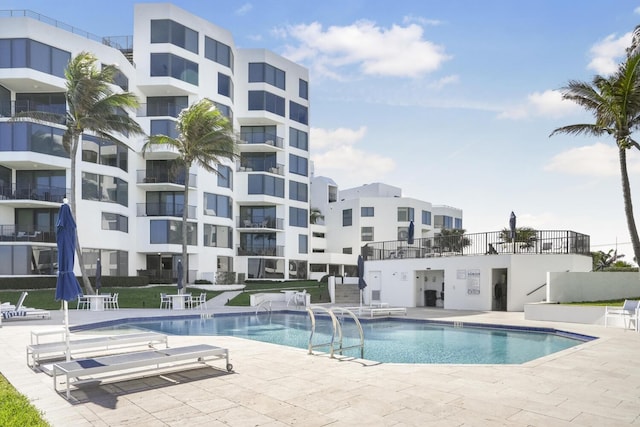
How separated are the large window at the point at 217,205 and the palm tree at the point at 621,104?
26.3 metres

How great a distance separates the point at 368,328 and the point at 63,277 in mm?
11571

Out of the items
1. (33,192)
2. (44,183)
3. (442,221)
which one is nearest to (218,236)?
(44,183)

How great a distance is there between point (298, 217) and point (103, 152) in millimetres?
18518

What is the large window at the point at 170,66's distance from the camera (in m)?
37.0

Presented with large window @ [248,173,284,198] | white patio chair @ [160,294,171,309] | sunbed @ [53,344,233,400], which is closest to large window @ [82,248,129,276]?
white patio chair @ [160,294,171,309]

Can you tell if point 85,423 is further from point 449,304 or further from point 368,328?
point 449,304

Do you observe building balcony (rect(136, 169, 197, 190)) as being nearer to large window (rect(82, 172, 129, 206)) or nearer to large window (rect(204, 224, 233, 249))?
large window (rect(82, 172, 129, 206))

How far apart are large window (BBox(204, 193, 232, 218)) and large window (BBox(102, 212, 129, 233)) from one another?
20.0ft

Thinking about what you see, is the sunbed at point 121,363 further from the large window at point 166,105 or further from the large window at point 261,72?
the large window at point 261,72

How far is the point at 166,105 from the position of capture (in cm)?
3794

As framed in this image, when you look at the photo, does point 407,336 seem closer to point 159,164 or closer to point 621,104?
point 621,104

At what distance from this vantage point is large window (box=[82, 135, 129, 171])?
32.9m

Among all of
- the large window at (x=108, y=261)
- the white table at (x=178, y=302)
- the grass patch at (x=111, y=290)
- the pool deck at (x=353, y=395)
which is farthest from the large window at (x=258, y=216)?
the pool deck at (x=353, y=395)

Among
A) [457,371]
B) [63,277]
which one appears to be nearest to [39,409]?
[63,277]
